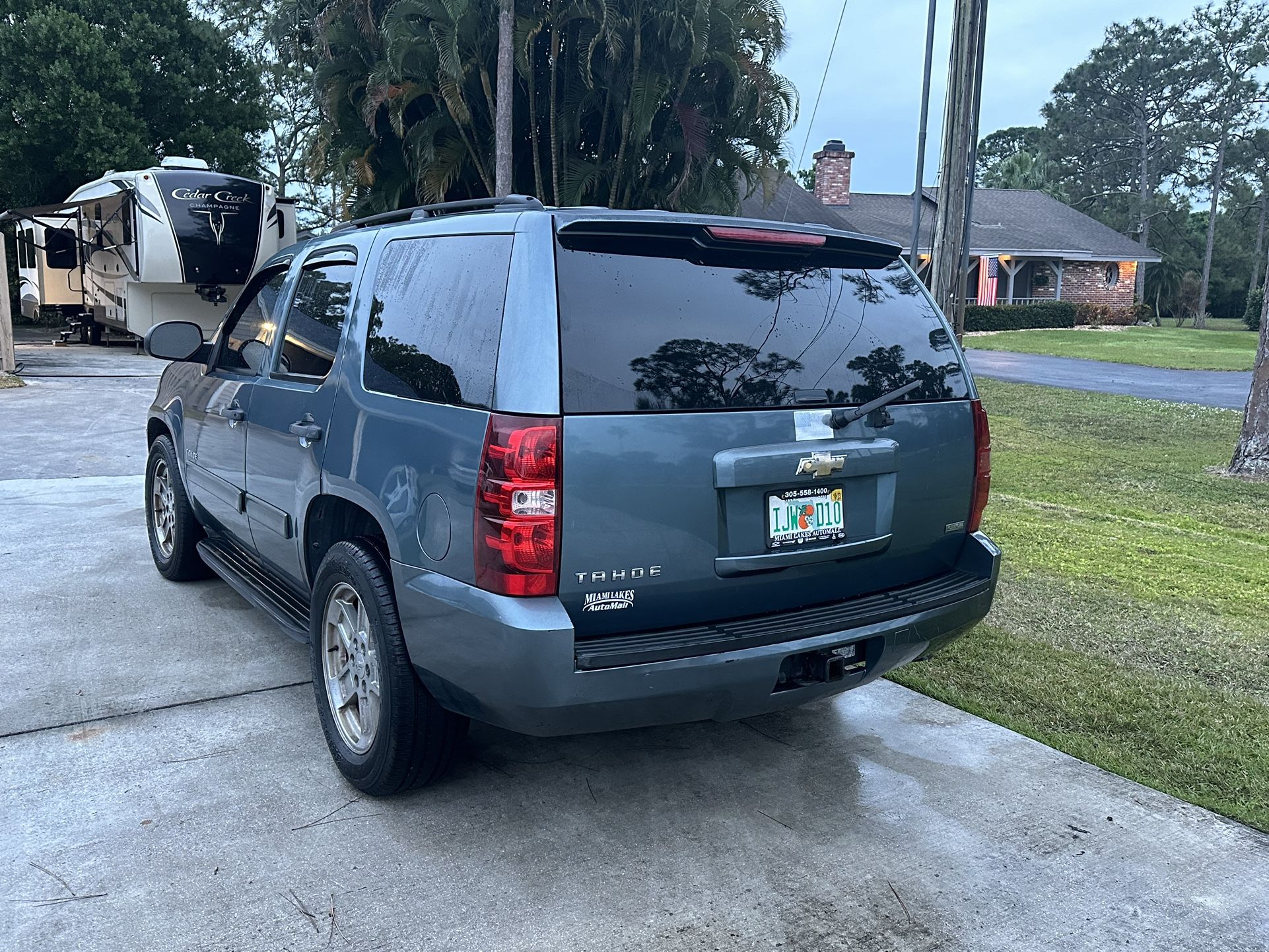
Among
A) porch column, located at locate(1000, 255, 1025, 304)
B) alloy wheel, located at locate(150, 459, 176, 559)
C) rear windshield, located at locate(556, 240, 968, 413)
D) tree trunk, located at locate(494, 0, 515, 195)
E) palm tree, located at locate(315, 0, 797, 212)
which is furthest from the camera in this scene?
porch column, located at locate(1000, 255, 1025, 304)

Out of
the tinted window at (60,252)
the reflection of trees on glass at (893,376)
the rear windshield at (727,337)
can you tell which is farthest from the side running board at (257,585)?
the tinted window at (60,252)

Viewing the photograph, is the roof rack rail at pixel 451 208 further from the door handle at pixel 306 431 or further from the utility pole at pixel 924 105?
the utility pole at pixel 924 105

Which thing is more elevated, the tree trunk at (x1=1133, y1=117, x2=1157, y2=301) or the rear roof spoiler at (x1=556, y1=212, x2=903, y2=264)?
the tree trunk at (x1=1133, y1=117, x2=1157, y2=301)

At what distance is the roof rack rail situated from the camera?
3492mm

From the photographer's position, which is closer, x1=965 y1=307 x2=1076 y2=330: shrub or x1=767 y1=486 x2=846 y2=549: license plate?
x1=767 y1=486 x2=846 y2=549: license plate

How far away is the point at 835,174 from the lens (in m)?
42.1

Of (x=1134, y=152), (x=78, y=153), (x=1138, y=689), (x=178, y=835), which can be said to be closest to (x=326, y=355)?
(x=178, y=835)

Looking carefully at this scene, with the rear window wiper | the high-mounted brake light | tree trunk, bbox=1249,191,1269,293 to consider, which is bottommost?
the rear window wiper

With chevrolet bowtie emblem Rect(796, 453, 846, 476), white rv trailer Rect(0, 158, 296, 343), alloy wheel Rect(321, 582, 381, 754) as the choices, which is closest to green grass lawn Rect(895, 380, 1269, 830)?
chevrolet bowtie emblem Rect(796, 453, 846, 476)

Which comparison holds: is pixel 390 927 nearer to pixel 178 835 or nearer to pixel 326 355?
pixel 178 835

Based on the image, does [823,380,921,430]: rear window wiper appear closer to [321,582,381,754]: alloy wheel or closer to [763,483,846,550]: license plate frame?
[763,483,846,550]: license plate frame

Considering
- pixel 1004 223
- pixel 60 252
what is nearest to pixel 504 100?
pixel 60 252

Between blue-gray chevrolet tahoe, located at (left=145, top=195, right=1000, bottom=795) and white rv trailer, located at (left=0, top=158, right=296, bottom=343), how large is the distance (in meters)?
16.1

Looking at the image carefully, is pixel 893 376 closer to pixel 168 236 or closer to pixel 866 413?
pixel 866 413
